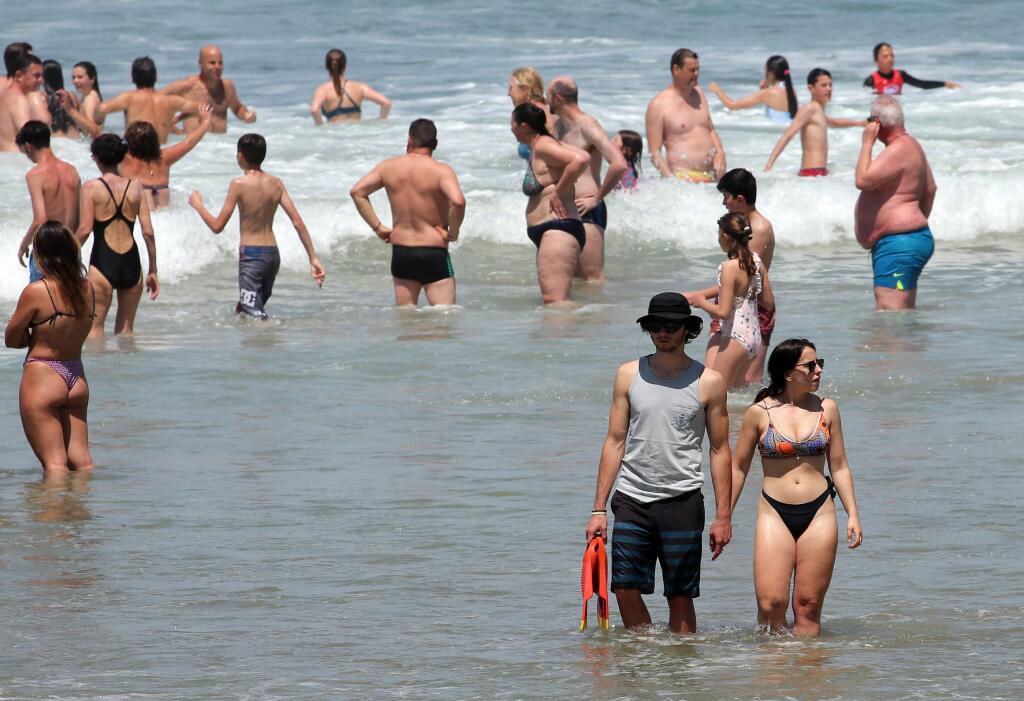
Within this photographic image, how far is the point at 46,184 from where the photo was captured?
1048 centimetres

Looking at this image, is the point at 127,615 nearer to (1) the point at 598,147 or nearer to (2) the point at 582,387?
(2) the point at 582,387

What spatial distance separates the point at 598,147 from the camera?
12.2 metres

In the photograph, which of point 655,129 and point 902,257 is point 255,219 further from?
point 655,129

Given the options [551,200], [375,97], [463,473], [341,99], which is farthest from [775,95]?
[463,473]

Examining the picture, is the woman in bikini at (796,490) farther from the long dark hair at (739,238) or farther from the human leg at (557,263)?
the human leg at (557,263)

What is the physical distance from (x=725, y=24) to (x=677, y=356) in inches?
1120

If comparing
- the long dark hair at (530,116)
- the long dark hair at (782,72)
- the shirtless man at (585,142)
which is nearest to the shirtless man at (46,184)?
the long dark hair at (530,116)

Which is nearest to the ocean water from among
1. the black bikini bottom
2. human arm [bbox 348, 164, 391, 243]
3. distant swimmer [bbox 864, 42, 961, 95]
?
the black bikini bottom

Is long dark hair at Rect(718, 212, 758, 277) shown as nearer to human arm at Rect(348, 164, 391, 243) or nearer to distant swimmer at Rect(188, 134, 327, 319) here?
human arm at Rect(348, 164, 391, 243)

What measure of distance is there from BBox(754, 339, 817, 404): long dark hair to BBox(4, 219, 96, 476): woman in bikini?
3.39 m

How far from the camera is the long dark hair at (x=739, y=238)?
27.0 ft

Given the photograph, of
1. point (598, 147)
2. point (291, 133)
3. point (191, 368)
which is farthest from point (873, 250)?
point (291, 133)

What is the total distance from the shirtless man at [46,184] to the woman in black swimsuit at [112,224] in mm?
100

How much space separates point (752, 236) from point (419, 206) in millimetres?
3140
